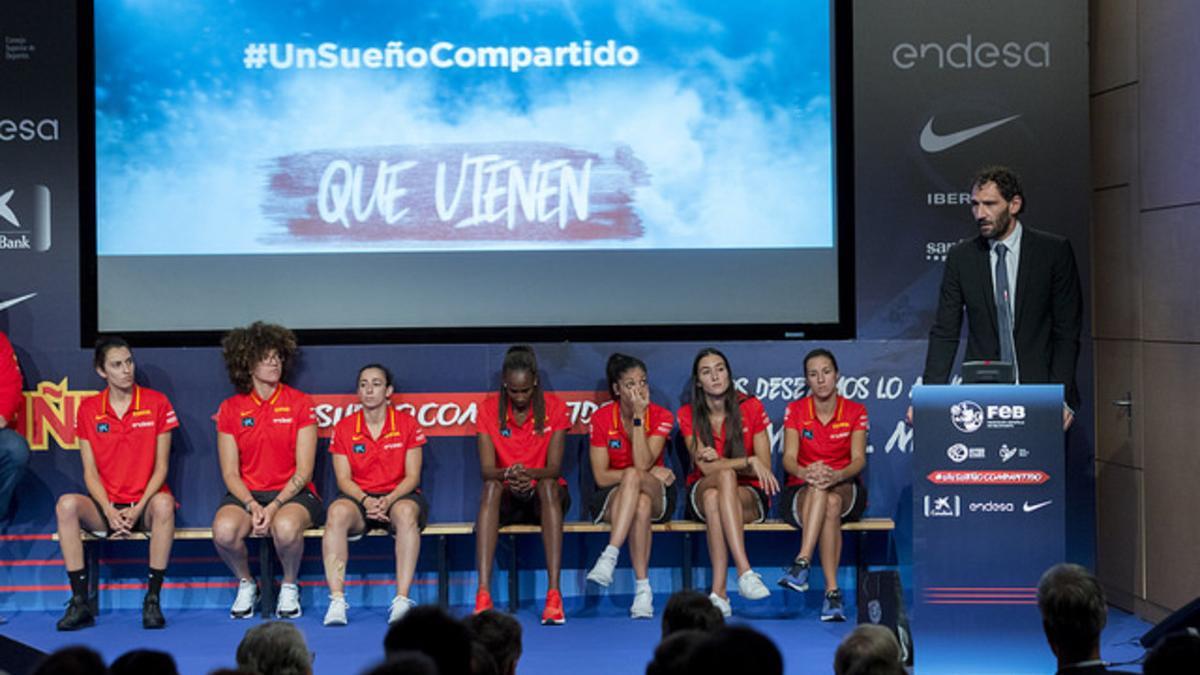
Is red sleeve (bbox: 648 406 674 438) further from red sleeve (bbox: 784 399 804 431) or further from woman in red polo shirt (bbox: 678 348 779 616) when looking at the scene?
red sleeve (bbox: 784 399 804 431)

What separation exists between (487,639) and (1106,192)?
539 cm

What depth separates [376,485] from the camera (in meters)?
7.87

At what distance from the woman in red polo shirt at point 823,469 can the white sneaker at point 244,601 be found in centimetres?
262

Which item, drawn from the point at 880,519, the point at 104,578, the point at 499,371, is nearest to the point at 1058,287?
the point at 880,519

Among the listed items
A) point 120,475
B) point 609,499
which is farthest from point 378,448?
point 120,475

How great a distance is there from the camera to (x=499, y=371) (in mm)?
8109

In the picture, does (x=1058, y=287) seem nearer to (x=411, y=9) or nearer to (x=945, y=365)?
(x=945, y=365)

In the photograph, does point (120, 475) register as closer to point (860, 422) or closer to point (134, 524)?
point (134, 524)

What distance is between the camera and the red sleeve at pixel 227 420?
7.86m

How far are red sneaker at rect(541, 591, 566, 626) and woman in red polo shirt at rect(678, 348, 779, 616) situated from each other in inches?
29.2

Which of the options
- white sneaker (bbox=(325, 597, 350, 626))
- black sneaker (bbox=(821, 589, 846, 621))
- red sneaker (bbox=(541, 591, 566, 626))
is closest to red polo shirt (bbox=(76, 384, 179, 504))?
white sneaker (bbox=(325, 597, 350, 626))

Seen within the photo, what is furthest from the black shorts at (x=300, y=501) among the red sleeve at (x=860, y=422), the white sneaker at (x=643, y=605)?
the red sleeve at (x=860, y=422)

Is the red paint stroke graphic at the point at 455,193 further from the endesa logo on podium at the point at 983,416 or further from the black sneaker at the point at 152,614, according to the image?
the endesa logo on podium at the point at 983,416

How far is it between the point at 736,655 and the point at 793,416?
5245 millimetres
